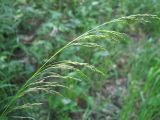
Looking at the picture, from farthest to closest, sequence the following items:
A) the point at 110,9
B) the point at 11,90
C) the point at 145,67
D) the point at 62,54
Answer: the point at 110,9
the point at 145,67
the point at 62,54
the point at 11,90

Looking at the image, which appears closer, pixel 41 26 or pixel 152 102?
pixel 152 102

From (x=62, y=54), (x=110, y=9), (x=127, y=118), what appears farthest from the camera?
(x=110, y=9)


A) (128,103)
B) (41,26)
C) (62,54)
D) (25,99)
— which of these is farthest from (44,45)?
(128,103)

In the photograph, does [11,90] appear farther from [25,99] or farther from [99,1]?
[99,1]

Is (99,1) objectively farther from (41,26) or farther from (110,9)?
(41,26)

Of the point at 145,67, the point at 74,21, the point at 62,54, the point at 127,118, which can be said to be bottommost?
the point at 127,118

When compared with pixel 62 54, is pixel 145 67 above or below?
below

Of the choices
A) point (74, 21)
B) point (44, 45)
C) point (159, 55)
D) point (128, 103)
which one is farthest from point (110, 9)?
point (128, 103)
